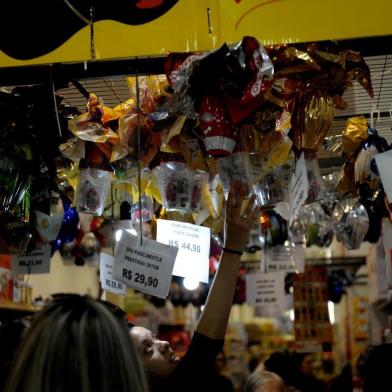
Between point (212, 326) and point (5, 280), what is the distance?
382cm

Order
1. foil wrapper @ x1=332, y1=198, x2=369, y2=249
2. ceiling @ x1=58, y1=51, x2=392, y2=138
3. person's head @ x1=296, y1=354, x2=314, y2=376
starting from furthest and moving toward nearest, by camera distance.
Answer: person's head @ x1=296, y1=354, x2=314, y2=376, foil wrapper @ x1=332, y1=198, x2=369, y2=249, ceiling @ x1=58, y1=51, x2=392, y2=138

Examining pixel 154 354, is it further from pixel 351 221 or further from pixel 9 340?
pixel 351 221

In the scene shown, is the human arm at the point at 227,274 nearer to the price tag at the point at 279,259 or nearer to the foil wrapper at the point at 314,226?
the foil wrapper at the point at 314,226

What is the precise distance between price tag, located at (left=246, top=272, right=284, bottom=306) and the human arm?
9.90 feet

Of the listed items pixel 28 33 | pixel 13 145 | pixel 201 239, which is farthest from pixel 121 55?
pixel 201 239

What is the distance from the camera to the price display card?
2.38 m

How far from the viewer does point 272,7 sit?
6.52 feet

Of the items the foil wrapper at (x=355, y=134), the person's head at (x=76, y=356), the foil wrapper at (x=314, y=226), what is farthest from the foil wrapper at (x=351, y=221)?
the person's head at (x=76, y=356)

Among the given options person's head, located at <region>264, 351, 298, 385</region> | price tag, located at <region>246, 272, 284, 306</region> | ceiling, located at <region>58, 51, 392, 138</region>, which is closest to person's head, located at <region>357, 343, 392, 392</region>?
ceiling, located at <region>58, 51, 392, 138</region>

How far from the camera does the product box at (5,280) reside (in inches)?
209

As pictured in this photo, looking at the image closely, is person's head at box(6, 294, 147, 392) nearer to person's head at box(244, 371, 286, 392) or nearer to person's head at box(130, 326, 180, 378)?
person's head at box(130, 326, 180, 378)

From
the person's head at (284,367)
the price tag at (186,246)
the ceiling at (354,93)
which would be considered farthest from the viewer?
the person's head at (284,367)

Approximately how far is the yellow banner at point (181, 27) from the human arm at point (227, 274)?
55cm

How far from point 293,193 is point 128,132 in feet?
2.19
